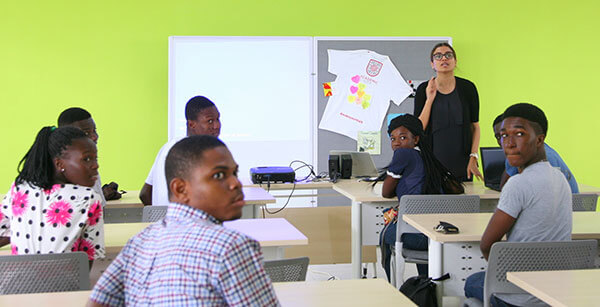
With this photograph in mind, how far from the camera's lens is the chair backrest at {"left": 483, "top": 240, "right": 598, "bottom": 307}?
2.32 metres

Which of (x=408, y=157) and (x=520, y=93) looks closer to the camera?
(x=408, y=157)

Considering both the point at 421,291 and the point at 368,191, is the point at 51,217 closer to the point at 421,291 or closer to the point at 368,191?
the point at 421,291

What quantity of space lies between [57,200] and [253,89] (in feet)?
12.7

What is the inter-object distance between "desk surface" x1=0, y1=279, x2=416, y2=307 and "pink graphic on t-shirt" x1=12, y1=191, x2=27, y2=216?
→ 0.37 metres

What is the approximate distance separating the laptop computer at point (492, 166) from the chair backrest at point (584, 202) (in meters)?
0.67

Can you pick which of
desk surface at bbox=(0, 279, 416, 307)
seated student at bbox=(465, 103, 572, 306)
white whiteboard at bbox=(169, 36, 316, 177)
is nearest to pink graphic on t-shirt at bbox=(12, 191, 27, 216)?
desk surface at bbox=(0, 279, 416, 307)

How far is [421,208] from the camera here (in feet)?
11.7

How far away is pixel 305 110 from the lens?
6.04 meters

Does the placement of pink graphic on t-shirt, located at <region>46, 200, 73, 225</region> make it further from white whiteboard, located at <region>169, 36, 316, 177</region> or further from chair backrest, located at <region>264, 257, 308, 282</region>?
white whiteboard, located at <region>169, 36, 316, 177</region>

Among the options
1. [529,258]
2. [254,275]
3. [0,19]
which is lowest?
[529,258]

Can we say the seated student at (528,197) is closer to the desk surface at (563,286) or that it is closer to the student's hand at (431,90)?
the desk surface at (563,286)

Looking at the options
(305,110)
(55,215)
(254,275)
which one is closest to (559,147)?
(305,110)

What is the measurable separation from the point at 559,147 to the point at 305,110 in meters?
2.79

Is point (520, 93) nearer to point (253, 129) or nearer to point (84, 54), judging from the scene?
point (253, 129)
